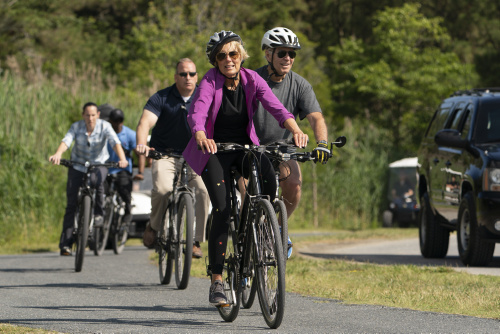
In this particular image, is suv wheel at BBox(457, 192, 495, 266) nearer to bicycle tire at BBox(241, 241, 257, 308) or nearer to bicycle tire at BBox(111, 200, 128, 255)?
bicycle tire at BBox(241, 241, 257, 308)

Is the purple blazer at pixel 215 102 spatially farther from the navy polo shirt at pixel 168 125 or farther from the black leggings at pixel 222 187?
Result: the navy polo shirt at pixel 168 125

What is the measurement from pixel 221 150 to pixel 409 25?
86.9 feet

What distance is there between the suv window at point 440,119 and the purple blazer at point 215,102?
23.6 ft

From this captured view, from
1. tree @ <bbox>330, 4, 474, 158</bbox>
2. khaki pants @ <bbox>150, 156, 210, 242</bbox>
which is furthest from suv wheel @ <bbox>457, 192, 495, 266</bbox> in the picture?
tree @ <bbox>330, 4, 474, 158</bbox>

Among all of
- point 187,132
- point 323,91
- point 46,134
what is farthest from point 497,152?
point 323,91

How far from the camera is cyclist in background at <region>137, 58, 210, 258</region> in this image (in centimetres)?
1030

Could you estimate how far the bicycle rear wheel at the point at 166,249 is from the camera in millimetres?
9906

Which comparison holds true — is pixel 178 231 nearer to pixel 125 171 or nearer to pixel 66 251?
pixel 66 251

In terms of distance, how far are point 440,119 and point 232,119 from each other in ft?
25.0

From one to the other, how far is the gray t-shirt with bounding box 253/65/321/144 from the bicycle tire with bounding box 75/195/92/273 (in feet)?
12.9

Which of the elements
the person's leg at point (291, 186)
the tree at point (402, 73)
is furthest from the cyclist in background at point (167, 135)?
the tree at point (402, 73)

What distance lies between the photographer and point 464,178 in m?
12.5

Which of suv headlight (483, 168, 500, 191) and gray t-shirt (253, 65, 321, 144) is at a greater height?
gray t-shirt (253, 65, 321, 144)

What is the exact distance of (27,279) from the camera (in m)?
11.2
